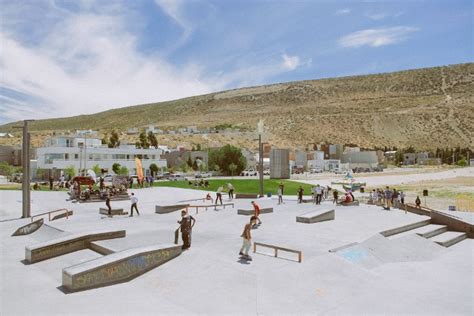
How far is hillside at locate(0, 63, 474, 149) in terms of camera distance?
11944cm

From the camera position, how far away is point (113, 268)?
9.09 meters

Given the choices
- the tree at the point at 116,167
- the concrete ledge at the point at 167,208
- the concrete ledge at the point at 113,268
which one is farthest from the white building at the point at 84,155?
the concrete ledge at the point at 113,268

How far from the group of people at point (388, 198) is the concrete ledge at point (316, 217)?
5.62 m

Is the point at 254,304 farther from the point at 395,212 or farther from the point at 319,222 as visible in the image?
the point at 395,212

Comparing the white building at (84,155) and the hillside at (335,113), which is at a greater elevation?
the hillside at (335,113)

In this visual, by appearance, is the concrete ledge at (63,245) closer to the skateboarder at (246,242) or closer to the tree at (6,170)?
the skateboarder at (246,242)

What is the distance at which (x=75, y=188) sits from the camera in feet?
89.1

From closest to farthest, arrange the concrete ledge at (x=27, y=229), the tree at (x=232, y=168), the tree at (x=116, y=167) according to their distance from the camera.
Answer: the concrete ledge at (x=27, y=229)
the tree at (x=116, y=167)
the tree at (x=232, y=168)

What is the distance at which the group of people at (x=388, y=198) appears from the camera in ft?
70.5

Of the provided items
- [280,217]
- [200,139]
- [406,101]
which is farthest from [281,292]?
[406,101]

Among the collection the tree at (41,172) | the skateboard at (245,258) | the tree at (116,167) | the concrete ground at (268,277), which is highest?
the tree at (116,167)

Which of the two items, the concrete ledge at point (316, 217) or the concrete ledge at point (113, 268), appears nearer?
the concrete ledge at point (113, 268)

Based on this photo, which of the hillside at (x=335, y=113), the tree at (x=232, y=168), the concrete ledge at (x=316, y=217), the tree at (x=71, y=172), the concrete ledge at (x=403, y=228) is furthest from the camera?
the hillside at (x=335, y=113)

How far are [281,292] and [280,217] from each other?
934 centimetres
